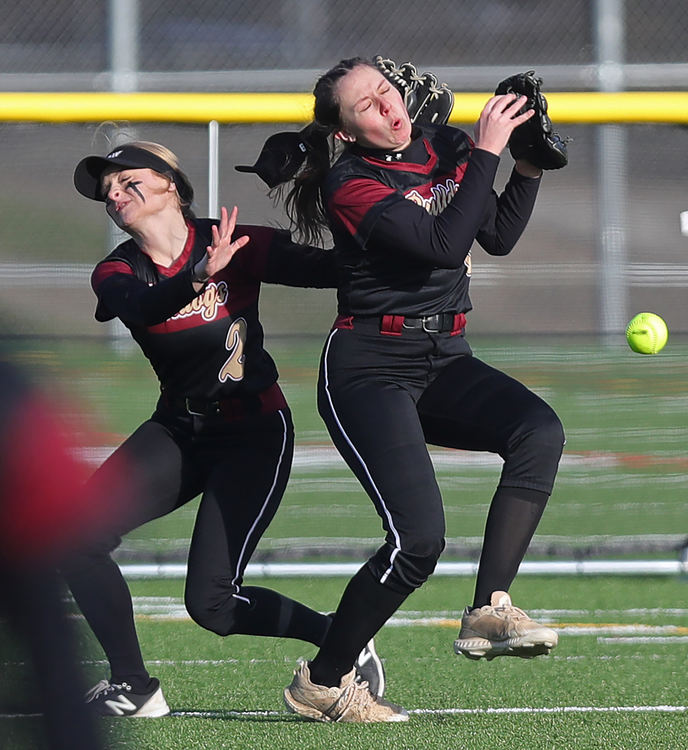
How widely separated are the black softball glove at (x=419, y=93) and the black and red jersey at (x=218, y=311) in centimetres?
49

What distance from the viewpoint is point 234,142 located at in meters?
6.33

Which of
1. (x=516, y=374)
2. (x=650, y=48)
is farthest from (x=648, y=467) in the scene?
(x=650, y=48)

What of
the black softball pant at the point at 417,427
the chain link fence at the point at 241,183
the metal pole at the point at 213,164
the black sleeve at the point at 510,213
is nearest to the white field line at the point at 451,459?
the chain link fence at the point at 241,183

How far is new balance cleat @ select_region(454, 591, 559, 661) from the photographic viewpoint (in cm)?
326

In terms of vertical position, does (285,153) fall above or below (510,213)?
above

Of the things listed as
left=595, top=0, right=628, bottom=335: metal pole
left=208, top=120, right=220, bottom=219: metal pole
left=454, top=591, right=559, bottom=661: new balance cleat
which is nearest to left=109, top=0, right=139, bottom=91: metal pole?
left=208, top=120, right=220, bottom=219: metal pole

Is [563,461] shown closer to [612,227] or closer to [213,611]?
[612,227]

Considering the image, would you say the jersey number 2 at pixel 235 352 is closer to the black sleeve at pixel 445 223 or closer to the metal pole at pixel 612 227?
the black sleeve at pixel 445 223

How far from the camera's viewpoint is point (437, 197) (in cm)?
362

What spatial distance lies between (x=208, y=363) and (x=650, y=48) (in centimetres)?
764

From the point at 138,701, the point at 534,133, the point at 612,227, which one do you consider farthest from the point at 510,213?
the point at 612,227

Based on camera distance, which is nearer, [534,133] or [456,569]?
[534,133]

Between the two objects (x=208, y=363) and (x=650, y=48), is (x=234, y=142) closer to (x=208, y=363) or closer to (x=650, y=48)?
(x=208, y=363)

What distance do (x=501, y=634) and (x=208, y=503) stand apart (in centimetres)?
96
